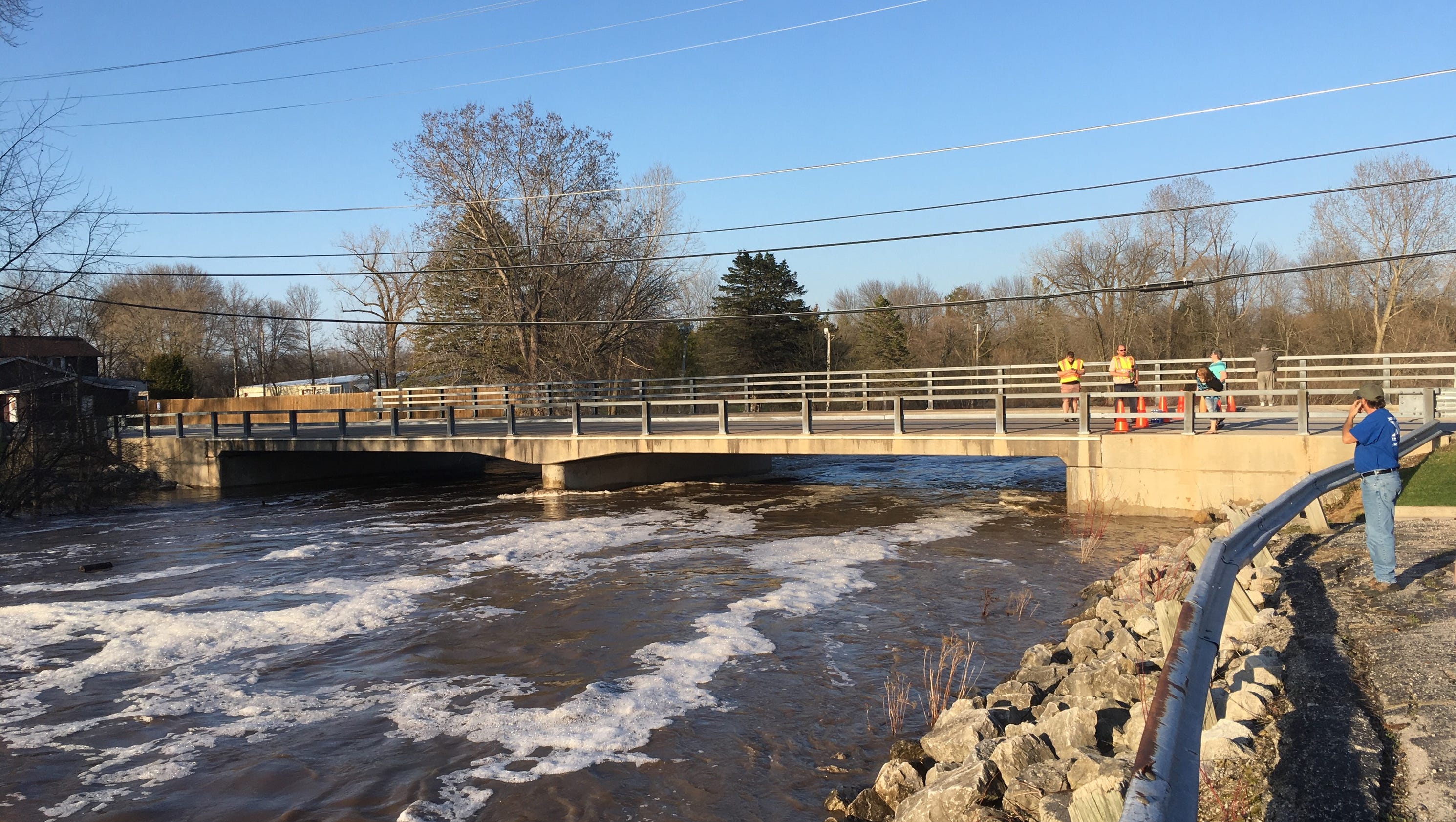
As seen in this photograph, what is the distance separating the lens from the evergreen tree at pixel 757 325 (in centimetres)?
6100

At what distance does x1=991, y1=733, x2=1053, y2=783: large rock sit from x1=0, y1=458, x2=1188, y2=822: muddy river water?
→ 1.29 metres

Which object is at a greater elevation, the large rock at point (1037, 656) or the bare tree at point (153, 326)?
the bare tree at point (153, 326)

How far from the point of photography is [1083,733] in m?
5.97

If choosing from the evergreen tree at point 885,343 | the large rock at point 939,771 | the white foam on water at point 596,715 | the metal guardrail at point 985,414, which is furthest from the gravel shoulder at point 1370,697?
the evergreen tree at point 885,343

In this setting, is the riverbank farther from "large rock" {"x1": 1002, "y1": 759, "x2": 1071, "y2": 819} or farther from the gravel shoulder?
the gravel shoulder

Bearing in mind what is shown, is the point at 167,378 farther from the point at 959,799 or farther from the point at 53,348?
the point at 959,799

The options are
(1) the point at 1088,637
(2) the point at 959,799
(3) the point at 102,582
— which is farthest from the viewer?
(3) the point at 102,582

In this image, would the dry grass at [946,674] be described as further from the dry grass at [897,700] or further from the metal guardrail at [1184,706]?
the metal guardrail at [1184,706]

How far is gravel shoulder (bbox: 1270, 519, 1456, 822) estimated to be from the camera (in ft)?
13.0

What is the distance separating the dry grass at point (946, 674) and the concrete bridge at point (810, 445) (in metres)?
8.28

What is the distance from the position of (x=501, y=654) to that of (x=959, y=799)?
6.12m

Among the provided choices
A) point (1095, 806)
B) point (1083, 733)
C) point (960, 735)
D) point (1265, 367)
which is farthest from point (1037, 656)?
point (1265, 367)

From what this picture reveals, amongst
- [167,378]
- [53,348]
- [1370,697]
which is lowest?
[1370,697]

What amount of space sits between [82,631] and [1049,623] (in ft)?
37.5
